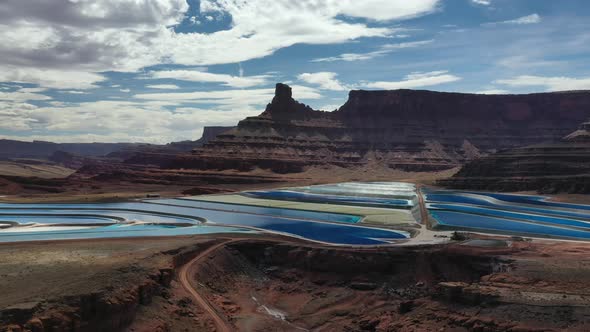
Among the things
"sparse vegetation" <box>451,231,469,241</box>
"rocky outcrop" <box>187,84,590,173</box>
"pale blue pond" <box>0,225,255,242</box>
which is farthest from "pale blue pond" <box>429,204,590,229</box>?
"rocky outcrop" <box>187,84,590,173</box>

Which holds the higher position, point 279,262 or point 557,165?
point 557,165

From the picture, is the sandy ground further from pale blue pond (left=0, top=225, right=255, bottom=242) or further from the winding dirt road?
pale blue pond (left=0, top=225, right=255, bottom=242)

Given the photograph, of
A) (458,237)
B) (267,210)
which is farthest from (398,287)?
(267,210)

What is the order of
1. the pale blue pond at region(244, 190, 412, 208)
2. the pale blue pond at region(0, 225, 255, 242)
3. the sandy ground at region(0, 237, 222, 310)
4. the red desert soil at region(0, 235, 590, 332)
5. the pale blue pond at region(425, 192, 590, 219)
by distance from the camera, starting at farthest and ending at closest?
the pale blue pond at region(244, 190, 412, 208) → the pale blue pond at region(425, 192, 590, 219) → the pale blue pond at region(0, 225, 255, 242) → the sandy ground at region(0, 237, 222, 310) → the red desert soil at region(0, 235, 590, 332)

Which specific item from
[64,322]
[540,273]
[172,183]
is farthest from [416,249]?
[172,183]

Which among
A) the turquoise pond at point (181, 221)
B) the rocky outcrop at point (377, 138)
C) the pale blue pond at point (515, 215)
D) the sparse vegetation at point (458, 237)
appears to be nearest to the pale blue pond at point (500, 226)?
the pale blue pond at point (515, 215)

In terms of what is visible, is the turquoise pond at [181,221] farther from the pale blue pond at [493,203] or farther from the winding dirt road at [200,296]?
the pale blue pond at [493,203]

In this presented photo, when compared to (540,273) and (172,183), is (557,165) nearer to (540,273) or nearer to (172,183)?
(540,273)
